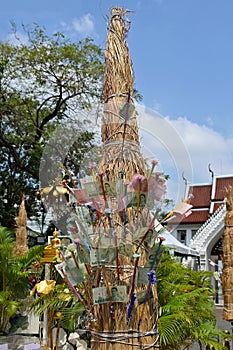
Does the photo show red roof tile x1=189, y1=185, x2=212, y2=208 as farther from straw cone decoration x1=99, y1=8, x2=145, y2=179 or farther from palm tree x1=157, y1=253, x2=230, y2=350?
straw cone decoration x1=99, y1=8, x2=145, y2=179

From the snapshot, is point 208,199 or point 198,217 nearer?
point 198,217

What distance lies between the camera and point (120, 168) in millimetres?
2242

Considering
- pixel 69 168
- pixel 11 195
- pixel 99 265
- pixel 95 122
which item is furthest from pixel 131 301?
pixel 11 195

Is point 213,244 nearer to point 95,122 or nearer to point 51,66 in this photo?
point 51,66

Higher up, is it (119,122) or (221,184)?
(221,184)

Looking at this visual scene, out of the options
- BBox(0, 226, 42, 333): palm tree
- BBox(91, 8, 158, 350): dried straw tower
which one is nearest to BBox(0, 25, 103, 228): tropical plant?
Answer: BBox(0, 226, 42, 333): palm tree

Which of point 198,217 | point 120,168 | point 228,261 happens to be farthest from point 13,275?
point 198,217

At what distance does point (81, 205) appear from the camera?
2.15 meters

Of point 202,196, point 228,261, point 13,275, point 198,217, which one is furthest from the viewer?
point 202,196

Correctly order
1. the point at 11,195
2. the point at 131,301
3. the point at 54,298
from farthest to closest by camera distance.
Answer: the point at 11,195 < the point at 54,298 < the point at 131,301

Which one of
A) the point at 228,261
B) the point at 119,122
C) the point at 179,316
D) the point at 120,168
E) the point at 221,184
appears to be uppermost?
the point at 221,184

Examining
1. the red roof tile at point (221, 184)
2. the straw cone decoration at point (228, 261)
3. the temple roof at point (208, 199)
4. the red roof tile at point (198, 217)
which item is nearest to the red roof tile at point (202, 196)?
the temple roof at point (208, 199)

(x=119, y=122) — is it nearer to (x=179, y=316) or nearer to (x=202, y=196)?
(x=179, y=316)

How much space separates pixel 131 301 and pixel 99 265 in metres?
0.22
